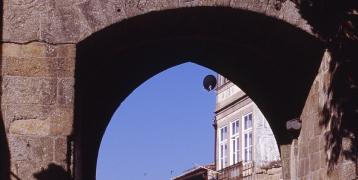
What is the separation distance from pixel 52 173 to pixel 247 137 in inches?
756

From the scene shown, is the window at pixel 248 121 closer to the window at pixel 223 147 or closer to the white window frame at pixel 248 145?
the white window frame at pixel 248 145

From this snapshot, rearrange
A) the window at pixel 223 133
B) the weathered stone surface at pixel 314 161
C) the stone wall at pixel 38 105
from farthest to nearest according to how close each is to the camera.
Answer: the window at pixel 223 133 → the weathered stone surface at pixel 314 161 → the stone wall at pixel 38 105

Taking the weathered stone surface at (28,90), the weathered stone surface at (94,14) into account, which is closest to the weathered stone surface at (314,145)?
the weathered stone surface at (94,14)

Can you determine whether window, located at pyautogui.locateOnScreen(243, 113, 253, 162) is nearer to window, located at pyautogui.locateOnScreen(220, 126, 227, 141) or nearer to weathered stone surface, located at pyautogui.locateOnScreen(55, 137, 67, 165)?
window, located at pyautogui.locateOnScreen(220, 126, 227, 141)

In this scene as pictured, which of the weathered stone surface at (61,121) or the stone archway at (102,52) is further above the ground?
the stone archway at (102,52)

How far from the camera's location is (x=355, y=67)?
9.09m

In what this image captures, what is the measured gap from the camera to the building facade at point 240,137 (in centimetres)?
2631

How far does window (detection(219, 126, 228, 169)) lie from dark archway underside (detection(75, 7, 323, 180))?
16.9 meters

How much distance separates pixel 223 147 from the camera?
30203 millimetres

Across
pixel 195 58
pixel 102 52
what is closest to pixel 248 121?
pixel 195 58

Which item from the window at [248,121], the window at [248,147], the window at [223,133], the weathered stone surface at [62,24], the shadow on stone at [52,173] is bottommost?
the shadow on stone at [52,173]

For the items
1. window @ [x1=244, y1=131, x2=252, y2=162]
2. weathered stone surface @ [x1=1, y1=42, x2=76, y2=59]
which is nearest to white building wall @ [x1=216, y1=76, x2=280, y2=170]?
window @ [x1=244, y1=131, x2=252, y2=162]

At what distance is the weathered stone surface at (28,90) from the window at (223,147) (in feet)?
68.0

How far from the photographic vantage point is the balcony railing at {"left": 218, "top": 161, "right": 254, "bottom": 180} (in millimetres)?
26438
